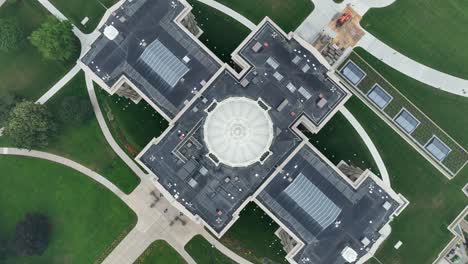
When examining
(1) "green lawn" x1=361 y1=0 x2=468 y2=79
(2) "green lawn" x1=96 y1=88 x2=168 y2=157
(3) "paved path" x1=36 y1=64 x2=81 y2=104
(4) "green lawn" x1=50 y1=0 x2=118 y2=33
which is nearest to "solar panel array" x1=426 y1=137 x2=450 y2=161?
(1) "green lawn" x1=361 y1=0 x2=468 y2=79

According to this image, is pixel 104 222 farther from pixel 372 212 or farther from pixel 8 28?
pixel 372 212

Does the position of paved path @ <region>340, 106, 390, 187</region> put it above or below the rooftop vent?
above

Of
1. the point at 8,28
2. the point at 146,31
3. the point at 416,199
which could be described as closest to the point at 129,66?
the point at 146,31

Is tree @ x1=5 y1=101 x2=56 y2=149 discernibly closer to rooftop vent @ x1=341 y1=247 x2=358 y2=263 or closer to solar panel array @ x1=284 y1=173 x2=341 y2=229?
solar panel array @ x1=284 y1=173 x2=341 y2=229

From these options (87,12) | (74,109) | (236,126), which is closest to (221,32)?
(236,126)

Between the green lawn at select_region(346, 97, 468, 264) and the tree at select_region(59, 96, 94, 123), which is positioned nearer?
the tree at select_region(59, 96, 94, 123)

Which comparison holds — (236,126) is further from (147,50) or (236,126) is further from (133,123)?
(133,123)

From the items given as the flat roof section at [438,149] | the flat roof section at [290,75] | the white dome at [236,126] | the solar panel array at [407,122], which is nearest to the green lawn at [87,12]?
the flat roof section at [290,75]
